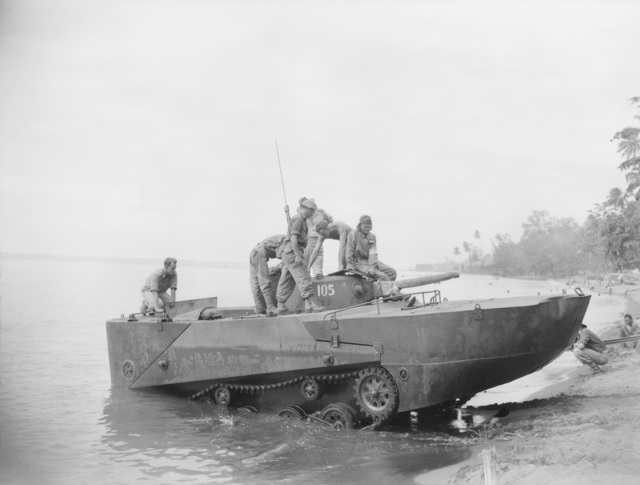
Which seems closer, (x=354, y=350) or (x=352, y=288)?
(x=354, y=350)

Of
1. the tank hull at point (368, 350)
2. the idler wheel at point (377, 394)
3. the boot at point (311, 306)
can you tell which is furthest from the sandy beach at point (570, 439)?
the boot at point (311, 306)

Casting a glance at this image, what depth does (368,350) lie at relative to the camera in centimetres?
845

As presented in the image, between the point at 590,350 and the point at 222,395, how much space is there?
5697 mm

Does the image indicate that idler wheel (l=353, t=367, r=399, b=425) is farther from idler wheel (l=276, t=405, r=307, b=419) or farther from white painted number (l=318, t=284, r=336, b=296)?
white painted number (l=318, t=284, r=336, b=296)

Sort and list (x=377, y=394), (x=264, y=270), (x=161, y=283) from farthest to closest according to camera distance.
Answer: (x=161, y=283), (x=264, y=270), (x=377, y=394)

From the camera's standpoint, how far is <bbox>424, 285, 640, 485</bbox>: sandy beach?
552 centimetres

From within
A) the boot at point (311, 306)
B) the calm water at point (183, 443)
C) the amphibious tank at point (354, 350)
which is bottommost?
the calm water at point (183, 443)

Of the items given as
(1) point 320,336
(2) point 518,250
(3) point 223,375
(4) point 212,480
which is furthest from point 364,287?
(2) point 518,250

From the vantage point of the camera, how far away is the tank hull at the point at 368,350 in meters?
7.95

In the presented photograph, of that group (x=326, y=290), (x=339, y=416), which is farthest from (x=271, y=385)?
(x=326, y=290)

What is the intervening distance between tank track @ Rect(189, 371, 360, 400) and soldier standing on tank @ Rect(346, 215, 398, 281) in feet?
6.32

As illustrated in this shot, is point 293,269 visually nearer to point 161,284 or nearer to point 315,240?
point 315,240

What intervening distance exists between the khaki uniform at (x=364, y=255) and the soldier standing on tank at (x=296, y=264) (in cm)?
74

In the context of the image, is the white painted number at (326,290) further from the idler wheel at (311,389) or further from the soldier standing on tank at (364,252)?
the idler wheel at (311,389)
